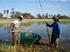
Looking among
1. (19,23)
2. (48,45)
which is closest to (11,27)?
(19,23)

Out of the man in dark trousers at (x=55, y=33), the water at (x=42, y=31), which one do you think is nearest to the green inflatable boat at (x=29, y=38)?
the water at (x=42, y=31)

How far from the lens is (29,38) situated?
986 cm

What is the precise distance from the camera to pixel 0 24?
977cm

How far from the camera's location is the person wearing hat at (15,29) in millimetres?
9719

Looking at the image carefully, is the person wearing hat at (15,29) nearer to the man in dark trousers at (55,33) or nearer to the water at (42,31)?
the water at (42,31)

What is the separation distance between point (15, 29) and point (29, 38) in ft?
1.32

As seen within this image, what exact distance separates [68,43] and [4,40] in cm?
153

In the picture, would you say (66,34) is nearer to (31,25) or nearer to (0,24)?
(31,25)

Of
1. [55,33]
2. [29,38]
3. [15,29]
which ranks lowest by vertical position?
[29,38]

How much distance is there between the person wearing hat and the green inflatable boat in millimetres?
120

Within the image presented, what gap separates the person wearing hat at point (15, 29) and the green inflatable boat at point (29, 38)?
0.12m

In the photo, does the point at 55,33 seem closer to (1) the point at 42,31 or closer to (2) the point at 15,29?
(1) the point at 42,31

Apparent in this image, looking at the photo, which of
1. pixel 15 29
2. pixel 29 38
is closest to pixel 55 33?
pixel 29 38

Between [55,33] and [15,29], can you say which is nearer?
[15,29]
